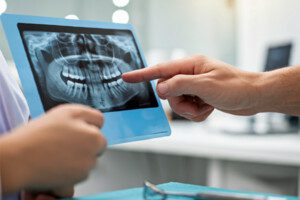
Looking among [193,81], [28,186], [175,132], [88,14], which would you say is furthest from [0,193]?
[88,14]

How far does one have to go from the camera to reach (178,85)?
2.81ft

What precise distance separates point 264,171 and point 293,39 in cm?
98

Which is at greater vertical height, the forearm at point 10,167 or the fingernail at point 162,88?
the forearm at point 10,167

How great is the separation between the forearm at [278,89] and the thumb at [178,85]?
0.15 metres

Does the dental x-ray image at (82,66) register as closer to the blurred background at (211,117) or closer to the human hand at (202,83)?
the human hand at (202,83)

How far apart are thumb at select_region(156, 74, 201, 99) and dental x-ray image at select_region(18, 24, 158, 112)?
4 centimetres

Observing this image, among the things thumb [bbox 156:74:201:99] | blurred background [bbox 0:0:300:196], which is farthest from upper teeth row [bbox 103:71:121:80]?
blurred background [bbox 0:0:300:196]

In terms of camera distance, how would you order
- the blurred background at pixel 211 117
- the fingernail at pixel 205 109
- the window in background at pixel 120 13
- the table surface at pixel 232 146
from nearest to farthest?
the fingernail at pixel 205 109, the table surface at pixel 232 146, the blurred background at pixel 211 117, the window in background at pixel 120 13

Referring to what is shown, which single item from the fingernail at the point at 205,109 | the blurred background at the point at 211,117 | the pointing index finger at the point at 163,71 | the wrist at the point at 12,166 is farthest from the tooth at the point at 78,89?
the blurred background at the point at 211,117

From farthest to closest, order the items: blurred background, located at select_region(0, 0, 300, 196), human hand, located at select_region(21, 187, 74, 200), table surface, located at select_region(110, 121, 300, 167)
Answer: blurred background, located at select_region(0, 0, 300, 196) → table surface, located at select_region(110, 121, 300, 167) → human hand, located at select_region(21, 187, 74, 200)

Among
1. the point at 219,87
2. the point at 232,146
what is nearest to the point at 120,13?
the point at 232,146

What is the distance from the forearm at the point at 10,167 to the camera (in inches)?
18.8

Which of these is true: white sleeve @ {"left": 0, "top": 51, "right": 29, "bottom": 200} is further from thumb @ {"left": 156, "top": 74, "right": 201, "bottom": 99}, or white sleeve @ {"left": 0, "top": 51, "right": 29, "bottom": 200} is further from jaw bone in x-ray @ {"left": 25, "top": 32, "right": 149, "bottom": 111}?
thumb @ {"left": 156, "top": 74, "right": 201, "bottom": 99}

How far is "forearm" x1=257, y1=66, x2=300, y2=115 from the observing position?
3.10 feet
